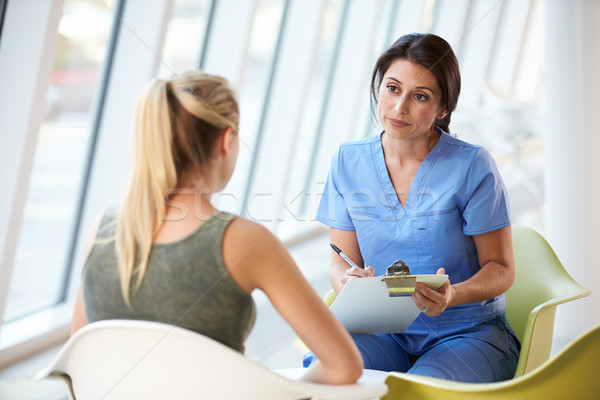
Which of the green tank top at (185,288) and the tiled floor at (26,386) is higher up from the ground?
the green tank top at (185,288)

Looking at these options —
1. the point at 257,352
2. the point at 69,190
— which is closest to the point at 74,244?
the point at 69,190

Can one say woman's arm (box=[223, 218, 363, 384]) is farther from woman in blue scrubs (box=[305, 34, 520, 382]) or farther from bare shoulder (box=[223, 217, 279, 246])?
woman in blue scrubs (box=[305, 34, 520, 382])

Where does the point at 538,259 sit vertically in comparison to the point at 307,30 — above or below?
below

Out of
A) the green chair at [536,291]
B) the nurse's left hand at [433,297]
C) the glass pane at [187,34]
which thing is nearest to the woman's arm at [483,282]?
the nurse's left hand at [433,297]

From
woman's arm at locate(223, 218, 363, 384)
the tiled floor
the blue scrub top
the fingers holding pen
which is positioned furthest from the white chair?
the tiled floor

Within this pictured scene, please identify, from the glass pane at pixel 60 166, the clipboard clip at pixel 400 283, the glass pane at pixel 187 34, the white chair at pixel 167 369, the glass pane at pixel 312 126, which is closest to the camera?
the white chair at pixel 167 369

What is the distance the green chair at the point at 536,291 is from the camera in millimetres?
1483

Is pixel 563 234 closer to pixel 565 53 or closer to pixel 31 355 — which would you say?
pixel 565 53

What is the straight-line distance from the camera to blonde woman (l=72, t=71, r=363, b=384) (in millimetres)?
1042

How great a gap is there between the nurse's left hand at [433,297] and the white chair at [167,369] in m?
0.35

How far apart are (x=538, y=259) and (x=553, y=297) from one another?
0.14 m

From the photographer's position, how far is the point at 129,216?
1.07m

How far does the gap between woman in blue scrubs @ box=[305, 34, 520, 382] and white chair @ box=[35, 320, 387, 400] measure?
0.49 meters

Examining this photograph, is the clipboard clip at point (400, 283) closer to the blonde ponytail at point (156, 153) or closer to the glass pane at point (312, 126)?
the blonde ponytail at point (156, 153)
